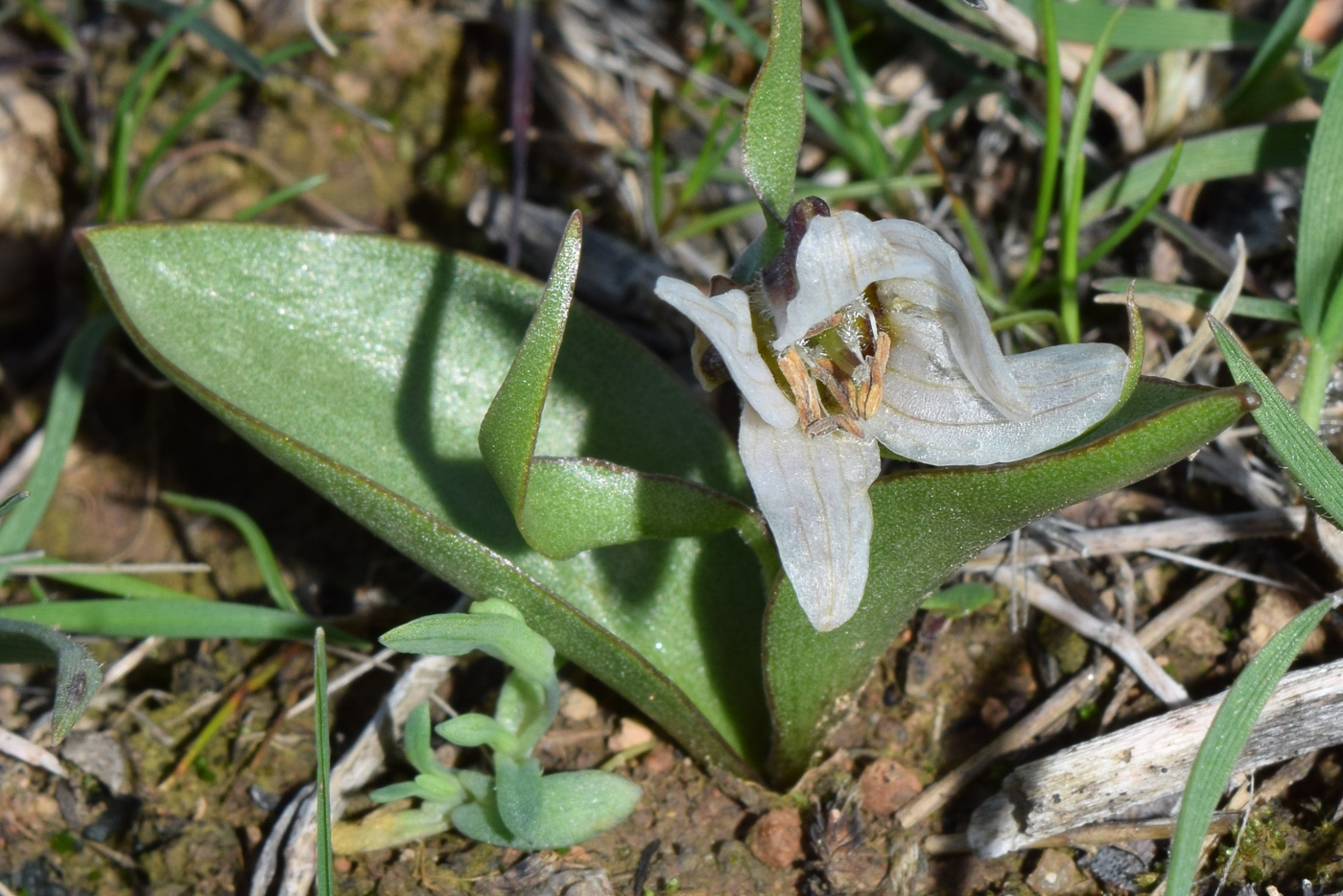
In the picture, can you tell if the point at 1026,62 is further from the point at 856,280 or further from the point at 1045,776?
the point at 1045,776

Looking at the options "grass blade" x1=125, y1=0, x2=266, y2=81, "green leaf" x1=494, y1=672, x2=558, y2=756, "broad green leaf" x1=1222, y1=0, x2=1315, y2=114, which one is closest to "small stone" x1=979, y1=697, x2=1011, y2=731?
"green leaf" x1=494, y1=672, x2=558, y2=756

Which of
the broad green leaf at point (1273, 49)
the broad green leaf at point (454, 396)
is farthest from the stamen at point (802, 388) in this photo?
the broad green leaf at point (1273, 49)

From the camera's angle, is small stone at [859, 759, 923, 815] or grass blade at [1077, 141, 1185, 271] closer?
small stone at [859, 759, 923, 815]

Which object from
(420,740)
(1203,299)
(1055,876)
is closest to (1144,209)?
(1203,299)

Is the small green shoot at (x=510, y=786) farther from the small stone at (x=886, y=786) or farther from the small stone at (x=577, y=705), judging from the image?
the small stone at (x=886, y=786)

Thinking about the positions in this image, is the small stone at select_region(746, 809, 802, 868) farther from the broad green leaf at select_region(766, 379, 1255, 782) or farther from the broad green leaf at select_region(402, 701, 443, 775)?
the broad green leaf at select_region(402, 701, 443, 775)

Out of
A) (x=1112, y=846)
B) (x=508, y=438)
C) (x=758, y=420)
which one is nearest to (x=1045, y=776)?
(x=1112, y=846)
